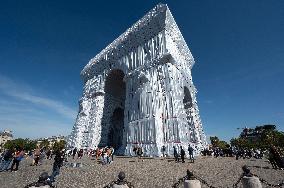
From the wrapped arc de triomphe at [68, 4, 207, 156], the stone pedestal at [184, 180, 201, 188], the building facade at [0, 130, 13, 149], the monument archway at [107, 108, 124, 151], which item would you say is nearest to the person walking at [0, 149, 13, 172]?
the wrapped arc de triomphe at [68, 4, 207, 156]

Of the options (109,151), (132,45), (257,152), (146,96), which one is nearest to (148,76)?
(146,96)

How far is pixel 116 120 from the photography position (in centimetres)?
4028

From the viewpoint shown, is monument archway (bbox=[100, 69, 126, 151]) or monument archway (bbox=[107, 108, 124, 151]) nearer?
monument archway (bbox=[100, 69, 126, 151])

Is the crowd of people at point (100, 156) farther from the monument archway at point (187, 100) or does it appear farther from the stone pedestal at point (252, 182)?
the monument archway at point (187, 100)

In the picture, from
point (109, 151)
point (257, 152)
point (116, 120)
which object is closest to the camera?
point (109, 151)

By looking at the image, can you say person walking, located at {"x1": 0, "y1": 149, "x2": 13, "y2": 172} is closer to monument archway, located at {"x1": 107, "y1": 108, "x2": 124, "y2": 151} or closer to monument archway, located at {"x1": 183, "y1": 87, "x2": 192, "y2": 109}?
monument archway, located at {"x1": 107, "y1": 108, "x2": 124, "y2": 151}

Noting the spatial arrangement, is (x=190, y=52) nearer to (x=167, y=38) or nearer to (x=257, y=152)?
(x=167, y=38)

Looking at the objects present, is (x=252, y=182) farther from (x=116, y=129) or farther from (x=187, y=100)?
(x=116, y=129)

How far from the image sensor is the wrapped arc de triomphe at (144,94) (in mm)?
22659

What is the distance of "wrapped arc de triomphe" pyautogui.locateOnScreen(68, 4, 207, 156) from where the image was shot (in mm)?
22659

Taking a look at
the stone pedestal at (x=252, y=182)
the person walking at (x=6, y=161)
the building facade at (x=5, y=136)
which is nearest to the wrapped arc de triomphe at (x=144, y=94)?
the person walking at (x=6, y=161)

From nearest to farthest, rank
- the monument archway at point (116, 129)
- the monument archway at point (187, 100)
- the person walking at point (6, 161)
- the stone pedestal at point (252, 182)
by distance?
the stone pedestal at point (252, 182)
the person walking at point (6, 161)
the monument archway at point (187, 100)
the monument archway at point (116, 129)

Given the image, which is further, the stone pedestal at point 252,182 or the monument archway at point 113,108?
the monument archway at point 113,108

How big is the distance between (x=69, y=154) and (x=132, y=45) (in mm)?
19583
